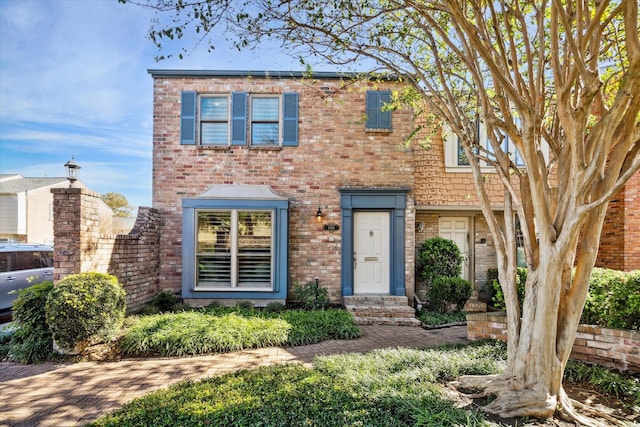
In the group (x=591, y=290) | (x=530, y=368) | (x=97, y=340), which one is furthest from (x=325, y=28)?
(x=97, y=340)

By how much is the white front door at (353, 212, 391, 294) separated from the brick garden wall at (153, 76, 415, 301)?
1.60ft

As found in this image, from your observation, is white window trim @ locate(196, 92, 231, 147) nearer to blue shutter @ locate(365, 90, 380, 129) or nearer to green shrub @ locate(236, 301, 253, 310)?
blue shutter @ locate(365, 90, 380, 129)

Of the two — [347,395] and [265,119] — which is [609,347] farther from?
[265,119]

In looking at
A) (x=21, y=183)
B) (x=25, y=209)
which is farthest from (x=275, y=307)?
(x=21, y=183)

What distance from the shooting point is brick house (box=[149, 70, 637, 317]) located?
7.67 meters

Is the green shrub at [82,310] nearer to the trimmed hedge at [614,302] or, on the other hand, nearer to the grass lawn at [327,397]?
the grass lawn at [327,397]

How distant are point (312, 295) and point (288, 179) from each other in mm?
2864

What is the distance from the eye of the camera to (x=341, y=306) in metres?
7.58

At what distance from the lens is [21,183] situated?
23.2 meters

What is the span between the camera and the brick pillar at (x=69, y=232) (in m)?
4.95

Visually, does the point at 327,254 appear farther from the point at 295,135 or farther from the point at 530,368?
the point at 530,368

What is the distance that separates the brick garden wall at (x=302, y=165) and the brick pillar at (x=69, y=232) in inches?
105

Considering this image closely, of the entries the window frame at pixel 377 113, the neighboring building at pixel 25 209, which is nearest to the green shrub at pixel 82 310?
the window frame at pixel 377 113

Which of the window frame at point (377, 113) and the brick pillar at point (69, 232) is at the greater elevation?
the window frame at point (377, 113)
